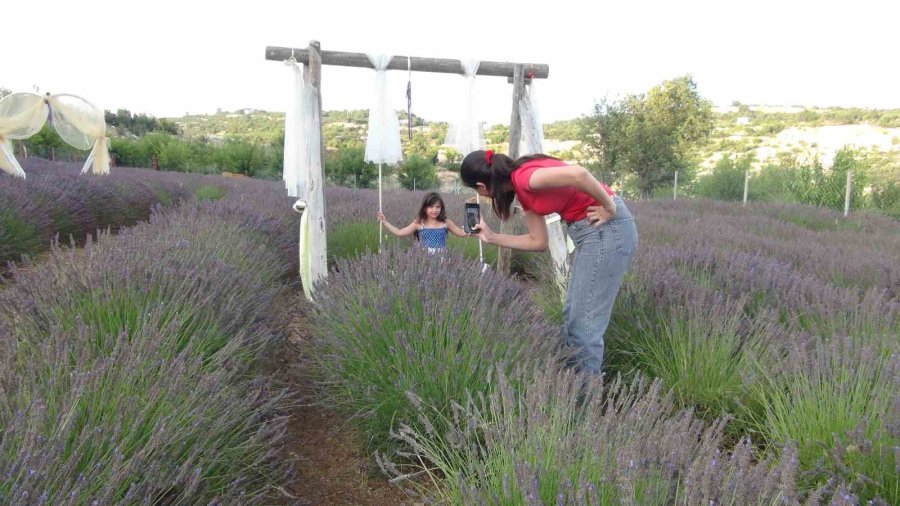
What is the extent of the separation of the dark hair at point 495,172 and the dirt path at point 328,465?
1.19 m

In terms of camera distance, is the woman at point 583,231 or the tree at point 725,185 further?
the tree at point 725,185

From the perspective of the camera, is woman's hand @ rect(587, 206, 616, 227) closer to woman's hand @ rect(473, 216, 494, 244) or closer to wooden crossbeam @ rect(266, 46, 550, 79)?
woman's hand @ rect(473, 216, 494, 244)

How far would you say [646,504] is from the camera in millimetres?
1141

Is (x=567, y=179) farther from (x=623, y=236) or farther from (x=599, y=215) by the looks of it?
(x=623, y=236)

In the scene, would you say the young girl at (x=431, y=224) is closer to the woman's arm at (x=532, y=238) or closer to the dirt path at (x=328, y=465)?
the woman's arm at (x=532, y=238)

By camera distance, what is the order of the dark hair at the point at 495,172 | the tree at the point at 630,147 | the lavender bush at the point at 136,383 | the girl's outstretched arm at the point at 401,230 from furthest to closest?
the tree at the point at 630,147, the girl's outstretched arm at the point at 401,230, the dark hair at the point at 495,172, the lavender bush at the point at 136,383

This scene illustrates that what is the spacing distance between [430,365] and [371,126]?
2.93m

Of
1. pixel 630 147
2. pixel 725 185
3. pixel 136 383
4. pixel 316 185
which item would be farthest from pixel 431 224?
pixel 630 147

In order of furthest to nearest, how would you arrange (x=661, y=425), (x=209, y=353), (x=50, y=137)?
(x=50, y=137) < (x=209, y=353) < (x=661, y=425)

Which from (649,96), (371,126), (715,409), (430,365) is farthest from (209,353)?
(649,96)

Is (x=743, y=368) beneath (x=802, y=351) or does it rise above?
beneath

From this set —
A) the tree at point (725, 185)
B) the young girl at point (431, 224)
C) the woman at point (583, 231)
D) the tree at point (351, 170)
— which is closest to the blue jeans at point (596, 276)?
the woman at point (583, 231)

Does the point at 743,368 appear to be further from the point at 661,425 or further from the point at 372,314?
the point at 372,314

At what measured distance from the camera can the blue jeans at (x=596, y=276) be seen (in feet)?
8.59
